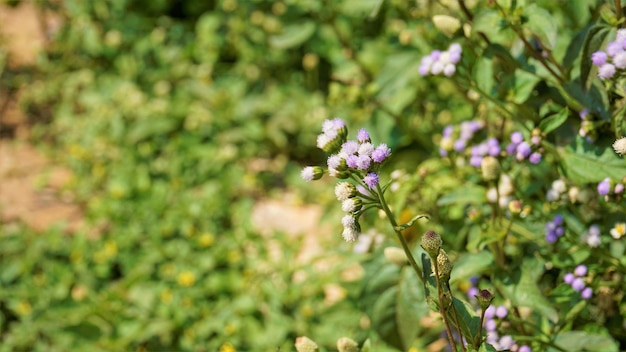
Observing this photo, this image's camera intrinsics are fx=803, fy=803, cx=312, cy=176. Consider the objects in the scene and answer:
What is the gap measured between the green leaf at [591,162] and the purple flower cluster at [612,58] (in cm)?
20

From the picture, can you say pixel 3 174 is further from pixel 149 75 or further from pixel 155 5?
pixel 155 5

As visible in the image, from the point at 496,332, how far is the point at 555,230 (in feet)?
0.84

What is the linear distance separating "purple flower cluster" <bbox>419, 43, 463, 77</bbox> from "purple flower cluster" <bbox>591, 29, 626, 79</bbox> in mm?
298

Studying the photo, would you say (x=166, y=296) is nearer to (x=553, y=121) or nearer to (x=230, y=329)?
(x=230, y=329)

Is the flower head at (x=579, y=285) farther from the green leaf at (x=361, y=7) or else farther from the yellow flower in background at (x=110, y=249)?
the yellow flower in background at (x=110, y=249)

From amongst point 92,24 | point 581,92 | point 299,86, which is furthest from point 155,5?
point 581,92

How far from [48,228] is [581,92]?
7.17ft

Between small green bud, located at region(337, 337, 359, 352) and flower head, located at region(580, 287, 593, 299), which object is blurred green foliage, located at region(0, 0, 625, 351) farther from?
small green bud, located at region(337, 337, 359, 352)

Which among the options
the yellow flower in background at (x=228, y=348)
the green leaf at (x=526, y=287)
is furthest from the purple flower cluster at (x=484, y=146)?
the yellow flower in background at (x=228, y=348)

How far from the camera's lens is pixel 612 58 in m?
1.48

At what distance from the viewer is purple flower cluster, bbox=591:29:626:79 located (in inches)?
56.5

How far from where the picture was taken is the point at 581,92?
1.66 metres

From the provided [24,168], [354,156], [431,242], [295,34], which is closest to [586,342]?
[431,242]

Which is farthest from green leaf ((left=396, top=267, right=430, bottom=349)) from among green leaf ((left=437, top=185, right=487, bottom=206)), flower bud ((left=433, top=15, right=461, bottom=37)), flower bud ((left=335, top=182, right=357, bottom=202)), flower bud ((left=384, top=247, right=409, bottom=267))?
flower bud ((left=335, top=182, right=357, bottom=202))
